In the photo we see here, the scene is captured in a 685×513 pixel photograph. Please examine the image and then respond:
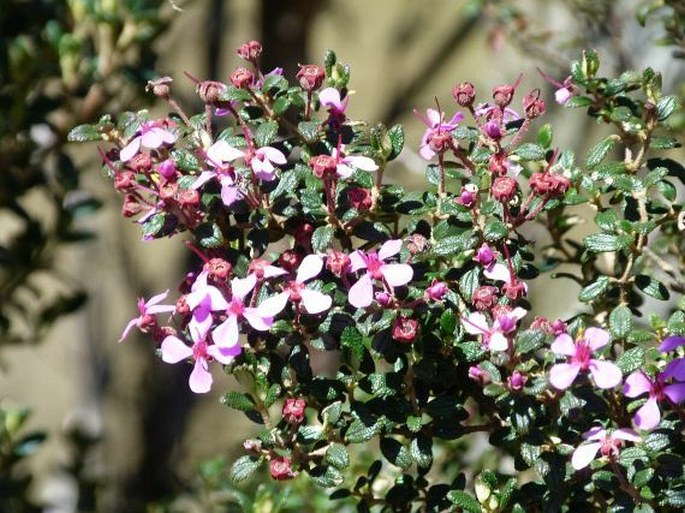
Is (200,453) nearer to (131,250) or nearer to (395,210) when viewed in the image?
(131,250)

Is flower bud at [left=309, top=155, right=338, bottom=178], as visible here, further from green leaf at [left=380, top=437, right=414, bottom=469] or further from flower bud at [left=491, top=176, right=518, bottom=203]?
green leaf at [left=380, top=437, right=414, bottom=469]

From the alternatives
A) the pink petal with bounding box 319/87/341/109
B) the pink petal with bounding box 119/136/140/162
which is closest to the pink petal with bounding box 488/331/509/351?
the pink petal with bounding box 319/87/341/109

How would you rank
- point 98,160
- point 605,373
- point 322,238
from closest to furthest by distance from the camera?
point 605,373
point 322,238
point 98,160

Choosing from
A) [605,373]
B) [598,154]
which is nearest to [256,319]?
[605,373]

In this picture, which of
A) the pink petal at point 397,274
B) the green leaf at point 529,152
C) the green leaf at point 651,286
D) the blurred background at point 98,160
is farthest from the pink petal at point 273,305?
the blurred background at point 98,160

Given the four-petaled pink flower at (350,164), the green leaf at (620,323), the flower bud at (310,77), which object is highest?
the flower bud at (310,77)

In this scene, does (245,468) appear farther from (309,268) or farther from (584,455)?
(584,455)

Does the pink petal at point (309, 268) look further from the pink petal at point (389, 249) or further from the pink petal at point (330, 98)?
the pink petal at point (330, 98)
